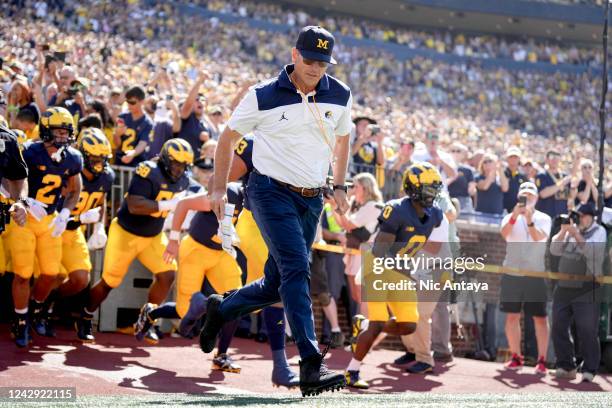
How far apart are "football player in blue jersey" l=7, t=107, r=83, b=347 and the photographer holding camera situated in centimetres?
499

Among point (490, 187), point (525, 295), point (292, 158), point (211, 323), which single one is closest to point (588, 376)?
point (525, 295)

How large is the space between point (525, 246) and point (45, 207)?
5.21 meters

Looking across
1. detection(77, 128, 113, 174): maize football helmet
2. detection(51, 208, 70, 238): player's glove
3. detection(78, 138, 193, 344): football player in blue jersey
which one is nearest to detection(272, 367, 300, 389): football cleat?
detection(78, 138, 193, 344): football player in blue jersey

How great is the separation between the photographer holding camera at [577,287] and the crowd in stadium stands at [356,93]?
1279 millimetres

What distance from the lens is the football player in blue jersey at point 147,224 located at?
9.27 m

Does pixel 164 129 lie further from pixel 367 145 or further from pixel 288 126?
pixel 288 126

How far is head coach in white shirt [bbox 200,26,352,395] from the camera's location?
5.52 metres

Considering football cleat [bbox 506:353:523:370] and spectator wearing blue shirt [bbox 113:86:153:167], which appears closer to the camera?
football cleat [bbox 506:353:523:370]

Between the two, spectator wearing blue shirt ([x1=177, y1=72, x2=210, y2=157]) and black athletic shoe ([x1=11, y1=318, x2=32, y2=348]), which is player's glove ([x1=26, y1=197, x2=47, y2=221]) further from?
spectator wearing blue shirt ([x1=177, y1=72, x2=210, y2=157])

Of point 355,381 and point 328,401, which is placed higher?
point 328,401

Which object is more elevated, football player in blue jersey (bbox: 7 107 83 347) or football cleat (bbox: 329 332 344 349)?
football player in blue jersey (bbox: 7 107 83 347)

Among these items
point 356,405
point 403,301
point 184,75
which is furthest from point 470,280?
point 184,75

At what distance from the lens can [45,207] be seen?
8.77m

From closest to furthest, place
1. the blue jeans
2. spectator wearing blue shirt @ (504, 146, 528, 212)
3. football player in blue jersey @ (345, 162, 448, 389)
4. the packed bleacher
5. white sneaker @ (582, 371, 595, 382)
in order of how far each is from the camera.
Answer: the blue jeans < football player in blue jersey @ (345, 162, 448, 389) < white sneaker @ (582, 371, 595, 382) < spectator wearing blue shirt @ (504, 146, 528, 212) < the packed bleacher
